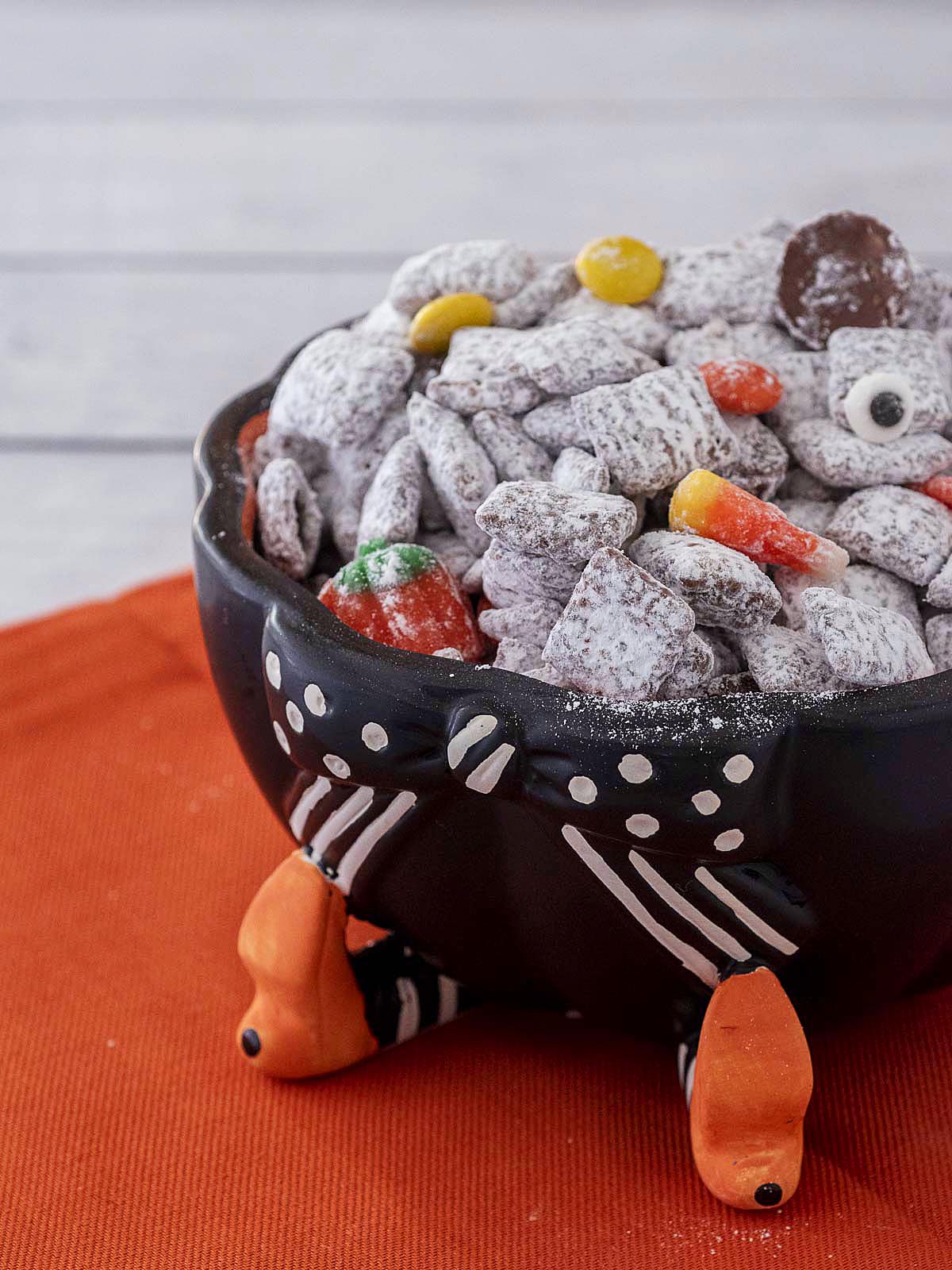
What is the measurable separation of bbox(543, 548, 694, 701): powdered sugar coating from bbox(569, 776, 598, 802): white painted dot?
0.13 feet

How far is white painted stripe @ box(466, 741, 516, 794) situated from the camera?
0.57 meters

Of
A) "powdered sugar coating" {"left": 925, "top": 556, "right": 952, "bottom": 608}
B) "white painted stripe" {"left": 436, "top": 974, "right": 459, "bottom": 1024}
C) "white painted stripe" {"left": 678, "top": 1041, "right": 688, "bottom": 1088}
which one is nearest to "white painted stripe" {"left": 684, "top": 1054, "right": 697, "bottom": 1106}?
"white painted stripe" {"left": 678, "top": 1041, "right": 688, "bottom": 1088}

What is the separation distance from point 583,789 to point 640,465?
0.16m

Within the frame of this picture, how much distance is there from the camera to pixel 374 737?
59 centimetres

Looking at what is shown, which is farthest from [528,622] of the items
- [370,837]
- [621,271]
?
[621,271]

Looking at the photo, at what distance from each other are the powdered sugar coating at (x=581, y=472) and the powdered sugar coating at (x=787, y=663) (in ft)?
0.29

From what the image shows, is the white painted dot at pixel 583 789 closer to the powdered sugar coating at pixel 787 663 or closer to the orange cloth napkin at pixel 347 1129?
the powdered sugar coating at pixel 787 663

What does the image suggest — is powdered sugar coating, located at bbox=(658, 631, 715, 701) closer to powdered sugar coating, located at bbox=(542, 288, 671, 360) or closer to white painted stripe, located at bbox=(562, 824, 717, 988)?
white painted stripe, located at bbox=(562, 824, 717, 988)

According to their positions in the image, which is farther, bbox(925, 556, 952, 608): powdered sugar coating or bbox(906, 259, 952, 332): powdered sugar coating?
bbox(906, 259, 952, 332): powdered sugar coating

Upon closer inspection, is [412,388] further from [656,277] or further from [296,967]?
[296,967]

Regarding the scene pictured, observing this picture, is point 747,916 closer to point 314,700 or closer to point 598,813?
point 598,813

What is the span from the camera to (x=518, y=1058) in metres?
0.73

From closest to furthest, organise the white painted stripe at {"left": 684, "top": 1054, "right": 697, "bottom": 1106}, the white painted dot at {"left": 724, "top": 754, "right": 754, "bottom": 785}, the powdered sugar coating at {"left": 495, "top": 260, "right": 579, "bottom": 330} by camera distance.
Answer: the white painted dot at {"left": 724, "top": 754, "right": 754, "bottom": 785} < the white painted stripe at {"left": 684, "top": 1054, "right": 697, "bottom": 1106} < the powdered sugar coating at {"left": 495, "top": 260, "right": 579, "bottom": 330}

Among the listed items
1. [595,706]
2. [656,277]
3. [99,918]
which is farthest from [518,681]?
[99,918]
